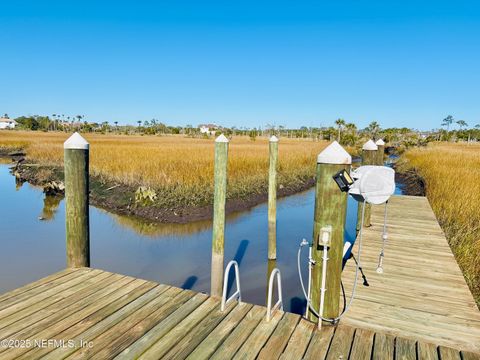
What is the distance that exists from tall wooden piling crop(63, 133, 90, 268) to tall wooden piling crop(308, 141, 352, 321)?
2677mm

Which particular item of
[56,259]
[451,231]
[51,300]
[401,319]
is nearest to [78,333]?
[51,300]

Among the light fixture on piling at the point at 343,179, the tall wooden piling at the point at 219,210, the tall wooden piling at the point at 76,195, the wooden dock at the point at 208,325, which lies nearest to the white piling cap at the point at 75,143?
the tall wooden piling at the point at 76,195

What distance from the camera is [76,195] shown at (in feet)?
12.8

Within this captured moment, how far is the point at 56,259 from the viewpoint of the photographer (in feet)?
23.4

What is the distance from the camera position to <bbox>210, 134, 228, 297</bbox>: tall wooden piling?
4.00 metres

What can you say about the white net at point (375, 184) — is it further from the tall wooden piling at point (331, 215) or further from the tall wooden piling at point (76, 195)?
the tall wooden piling at point (76, 195)

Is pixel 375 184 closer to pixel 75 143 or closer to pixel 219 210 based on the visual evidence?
pixel 219 210

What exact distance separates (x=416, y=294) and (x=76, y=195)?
4030 mm

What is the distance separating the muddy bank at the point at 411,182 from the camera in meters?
14.4

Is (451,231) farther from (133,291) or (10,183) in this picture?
(10,183)

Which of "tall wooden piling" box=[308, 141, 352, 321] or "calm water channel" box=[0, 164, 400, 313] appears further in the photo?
"calm water channel" box=[0, 164, 400, 313]

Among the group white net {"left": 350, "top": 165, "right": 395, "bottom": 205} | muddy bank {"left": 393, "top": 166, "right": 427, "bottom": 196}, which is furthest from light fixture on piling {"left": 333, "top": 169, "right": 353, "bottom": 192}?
muddy bank {"left": 393, "top": 166, "right": 427, "bottom": 196}

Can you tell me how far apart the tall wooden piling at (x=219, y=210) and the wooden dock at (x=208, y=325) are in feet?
2.25

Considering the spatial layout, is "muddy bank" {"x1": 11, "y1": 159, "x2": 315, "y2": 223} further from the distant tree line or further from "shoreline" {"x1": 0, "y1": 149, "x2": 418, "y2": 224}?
the distant tree line
